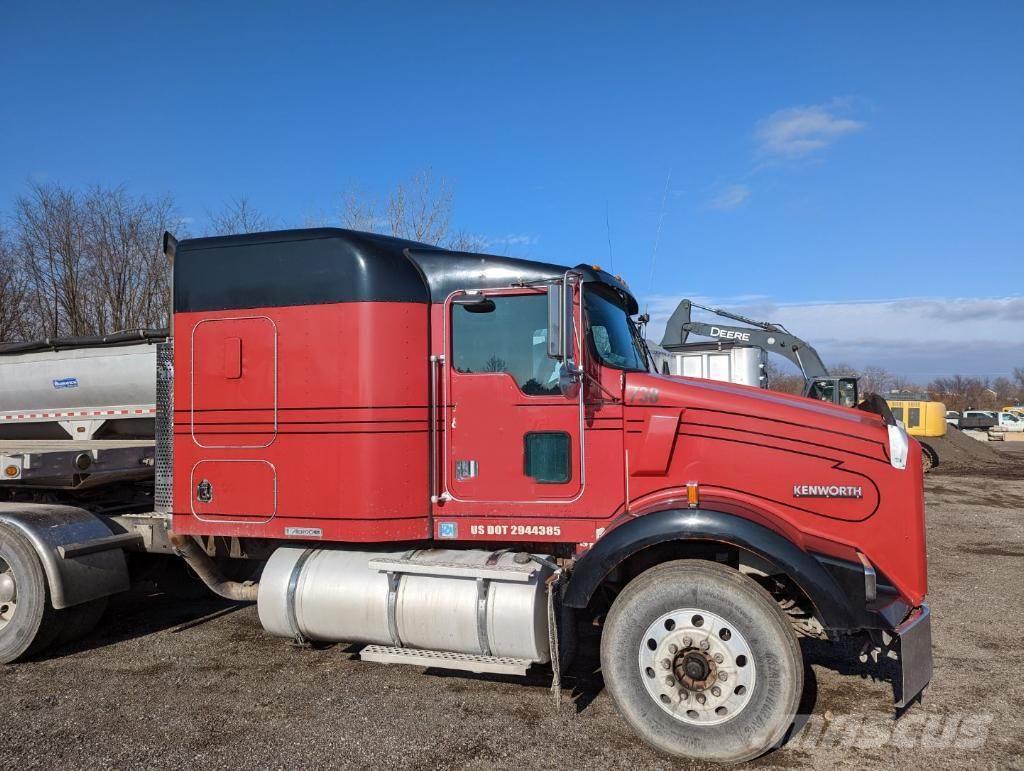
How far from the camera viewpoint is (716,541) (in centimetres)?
410

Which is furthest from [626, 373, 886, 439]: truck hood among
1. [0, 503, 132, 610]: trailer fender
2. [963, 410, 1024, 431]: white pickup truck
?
[963, 410, 1024, 431]: white pickup truck

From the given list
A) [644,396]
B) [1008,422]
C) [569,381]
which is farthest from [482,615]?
[1008,422]

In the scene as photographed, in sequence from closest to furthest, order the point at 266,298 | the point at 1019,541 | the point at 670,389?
the point at 670,389 < the point at 266,298 < the point at 1019,541

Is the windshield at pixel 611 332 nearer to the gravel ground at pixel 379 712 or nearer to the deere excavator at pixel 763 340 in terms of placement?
the gravel ground at pixel 379 712

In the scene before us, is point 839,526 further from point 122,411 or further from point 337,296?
point 122,411

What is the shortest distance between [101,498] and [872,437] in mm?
6386

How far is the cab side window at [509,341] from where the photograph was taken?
4598 millimetres

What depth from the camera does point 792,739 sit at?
4.14 metres

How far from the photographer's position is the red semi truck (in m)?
3.97

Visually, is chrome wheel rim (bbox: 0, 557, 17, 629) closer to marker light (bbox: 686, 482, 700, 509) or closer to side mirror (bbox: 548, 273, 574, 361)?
side mirror (bbox: 548, 273, 574, 361)

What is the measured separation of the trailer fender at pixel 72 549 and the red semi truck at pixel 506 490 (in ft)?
0.08

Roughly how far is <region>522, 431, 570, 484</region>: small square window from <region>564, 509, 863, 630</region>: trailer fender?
0.57 meters

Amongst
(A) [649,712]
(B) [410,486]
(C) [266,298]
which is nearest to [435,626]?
(B) [410,486]

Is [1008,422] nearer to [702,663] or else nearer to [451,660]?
[702,663]
